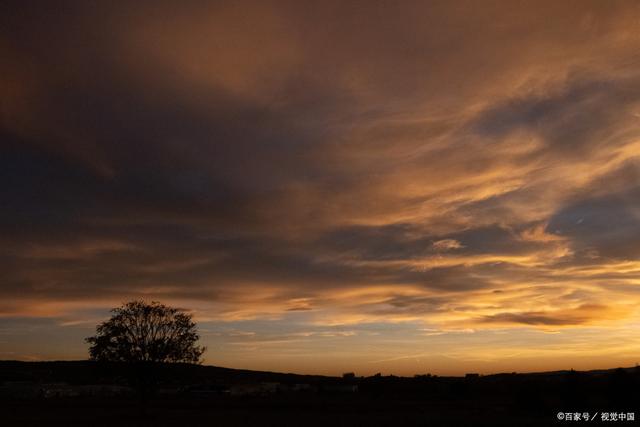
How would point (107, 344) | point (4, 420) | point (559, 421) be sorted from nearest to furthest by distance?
point (559, 421) → point (4, 420) → point (107, 344)

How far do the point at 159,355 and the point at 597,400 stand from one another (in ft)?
156

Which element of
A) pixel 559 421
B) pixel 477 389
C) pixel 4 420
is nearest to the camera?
pixel 559 421

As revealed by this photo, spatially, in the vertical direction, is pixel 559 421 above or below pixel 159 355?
below

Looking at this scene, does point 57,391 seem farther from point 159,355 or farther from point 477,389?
point 477,389

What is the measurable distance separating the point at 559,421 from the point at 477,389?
243ft

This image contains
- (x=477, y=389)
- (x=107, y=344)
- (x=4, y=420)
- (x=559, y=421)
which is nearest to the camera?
(x=559, y=421)

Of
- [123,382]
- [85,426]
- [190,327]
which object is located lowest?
[85,426]

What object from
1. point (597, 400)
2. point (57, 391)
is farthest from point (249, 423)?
point (57, 391)

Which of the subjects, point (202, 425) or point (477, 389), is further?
point (477, 389)

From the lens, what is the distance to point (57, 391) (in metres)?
126

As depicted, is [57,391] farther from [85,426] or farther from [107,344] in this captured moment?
[85,426]

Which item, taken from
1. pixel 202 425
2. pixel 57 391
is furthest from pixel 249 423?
pixel 57 391

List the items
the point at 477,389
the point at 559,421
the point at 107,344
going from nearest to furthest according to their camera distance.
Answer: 1. the point at 559,421
2. the point at 107,344
3. the point at 477,389

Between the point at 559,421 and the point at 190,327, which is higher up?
the point at 190,327
